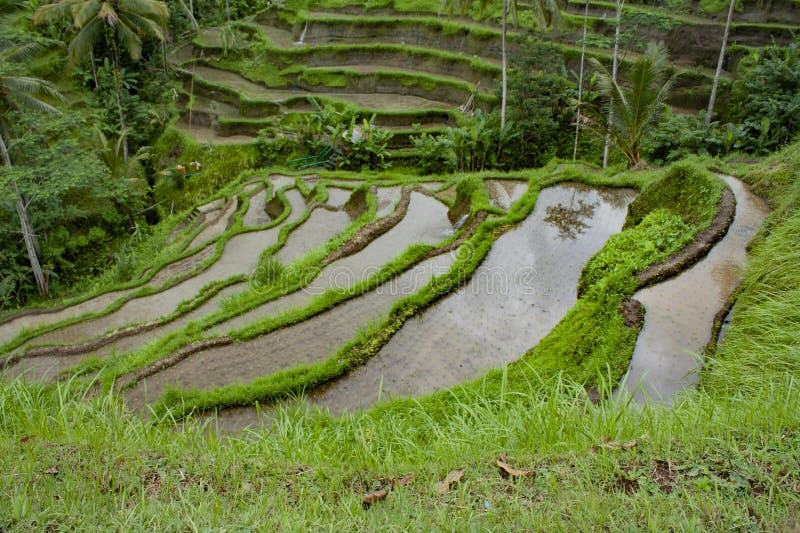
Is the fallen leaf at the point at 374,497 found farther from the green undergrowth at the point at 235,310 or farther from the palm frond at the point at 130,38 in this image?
the palm frond at the point at 130,38

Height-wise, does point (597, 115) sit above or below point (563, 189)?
above

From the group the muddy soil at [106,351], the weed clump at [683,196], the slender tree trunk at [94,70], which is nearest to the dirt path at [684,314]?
the weed clump at [683,196]

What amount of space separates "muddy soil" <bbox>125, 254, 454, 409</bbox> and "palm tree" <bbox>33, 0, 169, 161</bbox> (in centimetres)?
1234

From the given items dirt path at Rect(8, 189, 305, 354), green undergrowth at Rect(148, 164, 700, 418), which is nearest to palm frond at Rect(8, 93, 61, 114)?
dirt path at Rect(8, 189, 305, 354)

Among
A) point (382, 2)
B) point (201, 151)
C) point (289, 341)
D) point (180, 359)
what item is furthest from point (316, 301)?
point (382, 2)

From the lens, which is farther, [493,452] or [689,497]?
[493,452]

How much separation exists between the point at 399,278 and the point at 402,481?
467 cm

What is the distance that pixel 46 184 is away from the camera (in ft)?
37.8

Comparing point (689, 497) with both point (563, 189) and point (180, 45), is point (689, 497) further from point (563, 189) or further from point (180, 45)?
point (180, 45)

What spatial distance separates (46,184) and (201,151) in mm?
5539

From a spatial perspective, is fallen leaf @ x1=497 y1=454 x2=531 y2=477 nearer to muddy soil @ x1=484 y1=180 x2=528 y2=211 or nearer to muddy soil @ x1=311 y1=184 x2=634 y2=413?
muddy soil @ x1=311 y1=184 x2=634 y2=413

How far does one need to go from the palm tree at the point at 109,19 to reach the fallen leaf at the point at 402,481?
51.9 ft

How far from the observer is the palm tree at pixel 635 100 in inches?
376

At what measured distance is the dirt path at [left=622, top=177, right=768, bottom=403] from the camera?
15.8ft
